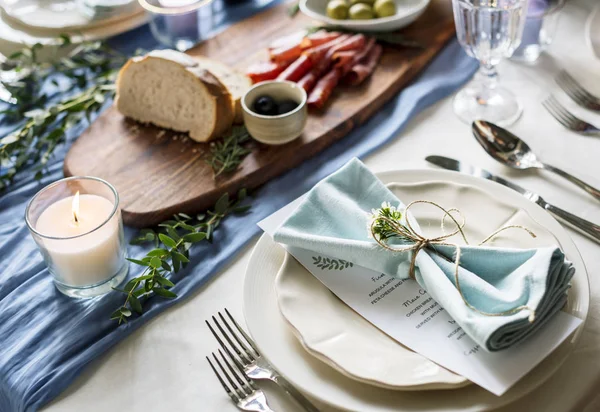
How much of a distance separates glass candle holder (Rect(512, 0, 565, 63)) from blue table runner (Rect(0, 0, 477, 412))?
128mm

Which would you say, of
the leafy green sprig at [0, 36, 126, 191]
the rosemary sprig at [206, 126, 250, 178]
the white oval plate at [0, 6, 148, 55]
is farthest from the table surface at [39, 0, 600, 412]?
the white oval plate at [0, 6, 148, 55]

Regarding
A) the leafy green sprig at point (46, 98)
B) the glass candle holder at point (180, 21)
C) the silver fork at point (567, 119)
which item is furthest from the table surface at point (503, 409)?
the glass candle holder at point (180, 21)

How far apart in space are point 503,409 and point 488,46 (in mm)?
A: 746

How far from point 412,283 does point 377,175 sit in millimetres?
226

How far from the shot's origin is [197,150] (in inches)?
52.4

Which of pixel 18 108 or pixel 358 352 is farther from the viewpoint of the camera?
pixel 18 108

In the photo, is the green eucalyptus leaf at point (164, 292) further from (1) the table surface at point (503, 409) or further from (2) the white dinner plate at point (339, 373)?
(2) the white dinner plate at point (339, 373)

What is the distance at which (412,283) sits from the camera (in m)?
0.90

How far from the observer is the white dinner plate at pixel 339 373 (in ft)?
2.46

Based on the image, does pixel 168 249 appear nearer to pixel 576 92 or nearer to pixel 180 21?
pixel 180 21

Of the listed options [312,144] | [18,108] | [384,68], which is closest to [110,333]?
[312,144]

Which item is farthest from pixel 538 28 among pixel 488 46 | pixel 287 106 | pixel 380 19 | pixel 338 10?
pixel 287 106

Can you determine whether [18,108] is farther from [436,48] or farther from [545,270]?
[545,270]

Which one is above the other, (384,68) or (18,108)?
(384,68)
